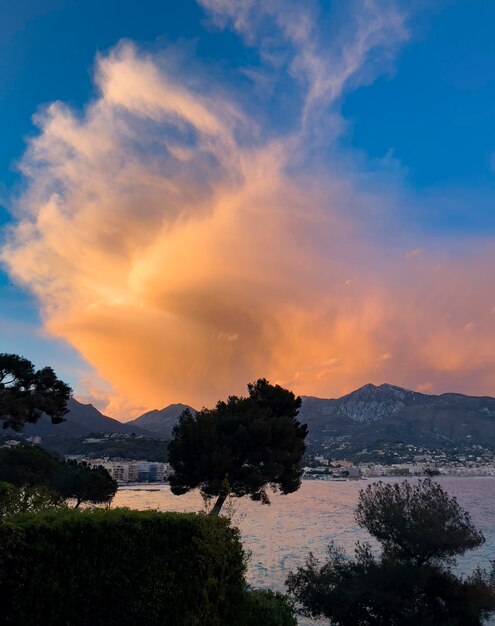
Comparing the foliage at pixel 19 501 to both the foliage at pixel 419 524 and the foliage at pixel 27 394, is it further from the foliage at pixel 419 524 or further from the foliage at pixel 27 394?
the foliage at pixel 419 524

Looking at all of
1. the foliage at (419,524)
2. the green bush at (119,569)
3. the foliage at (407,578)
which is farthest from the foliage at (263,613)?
the foliage at (419,524)

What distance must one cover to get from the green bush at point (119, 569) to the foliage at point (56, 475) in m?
39.6

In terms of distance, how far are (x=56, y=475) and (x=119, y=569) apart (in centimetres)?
4585

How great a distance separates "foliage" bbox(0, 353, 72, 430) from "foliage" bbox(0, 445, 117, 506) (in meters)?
20.5

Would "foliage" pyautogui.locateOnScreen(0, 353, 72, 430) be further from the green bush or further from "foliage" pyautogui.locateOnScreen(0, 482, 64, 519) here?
the green bush

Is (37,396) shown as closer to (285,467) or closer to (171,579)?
(285,467)

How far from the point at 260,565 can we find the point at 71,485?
22113 millimetres

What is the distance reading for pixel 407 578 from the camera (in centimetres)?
2158

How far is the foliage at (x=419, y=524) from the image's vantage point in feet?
75.7

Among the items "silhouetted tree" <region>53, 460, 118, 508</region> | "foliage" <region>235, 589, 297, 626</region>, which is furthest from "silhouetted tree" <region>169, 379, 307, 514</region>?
"silhouetted tree" <region>53, 460, 118, 508</region>

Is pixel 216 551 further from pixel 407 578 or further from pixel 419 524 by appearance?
pixel 419 524

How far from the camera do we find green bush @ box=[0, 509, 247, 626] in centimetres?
1057

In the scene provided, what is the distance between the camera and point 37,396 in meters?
29.9

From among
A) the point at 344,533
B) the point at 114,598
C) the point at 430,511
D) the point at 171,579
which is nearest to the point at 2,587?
the point at 114,598
